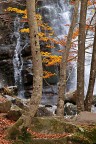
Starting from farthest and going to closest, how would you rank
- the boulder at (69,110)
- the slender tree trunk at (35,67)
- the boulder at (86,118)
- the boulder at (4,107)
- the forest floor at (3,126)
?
the boulder at (69,110) → the boulder at (4,107) → the boulder at (86,118) → the slender tree trunk at (35,67) → the forest floor at (3,126)

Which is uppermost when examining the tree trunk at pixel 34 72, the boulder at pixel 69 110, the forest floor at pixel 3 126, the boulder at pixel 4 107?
the tree trunk at pixel 34 72

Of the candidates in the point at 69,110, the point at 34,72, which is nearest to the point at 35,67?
the point at 34,72

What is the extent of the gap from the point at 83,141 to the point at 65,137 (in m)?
0.43

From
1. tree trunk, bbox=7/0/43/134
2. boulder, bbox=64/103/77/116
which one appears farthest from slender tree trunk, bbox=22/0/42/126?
boulder, bbox=64/103/77/116

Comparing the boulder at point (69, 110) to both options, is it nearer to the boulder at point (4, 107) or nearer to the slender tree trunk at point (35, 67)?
the boulder at point (4, 107)

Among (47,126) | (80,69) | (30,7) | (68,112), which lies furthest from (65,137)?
(68,112)

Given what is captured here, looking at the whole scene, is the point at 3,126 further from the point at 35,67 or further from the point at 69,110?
the point at 69,110

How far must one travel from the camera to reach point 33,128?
300 inches

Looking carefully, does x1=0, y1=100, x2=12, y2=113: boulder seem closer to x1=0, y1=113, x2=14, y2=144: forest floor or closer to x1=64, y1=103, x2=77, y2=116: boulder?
x1=0, y1=113, x2=14, y2=144: forest floor

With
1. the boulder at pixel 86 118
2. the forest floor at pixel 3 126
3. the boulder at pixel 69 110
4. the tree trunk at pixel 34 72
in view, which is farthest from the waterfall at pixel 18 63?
the tree trunk at pixel 34 72

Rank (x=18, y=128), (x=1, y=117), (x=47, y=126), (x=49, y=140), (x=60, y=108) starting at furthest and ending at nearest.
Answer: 1. (x=60, y=108)
2. (x=1, y=117)
3. (x=47, y=126)
4. (x=18, y=128)
5. (x=49, y=140)

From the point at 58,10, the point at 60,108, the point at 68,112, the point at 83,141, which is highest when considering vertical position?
the point at 58,10

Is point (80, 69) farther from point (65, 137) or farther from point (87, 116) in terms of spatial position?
point (65, 137)

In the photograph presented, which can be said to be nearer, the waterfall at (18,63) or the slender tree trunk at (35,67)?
the slender tree trunk at (35,67)
